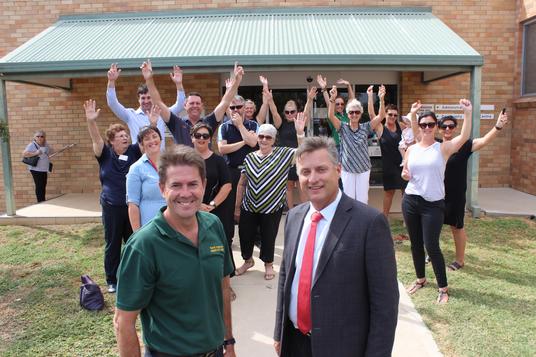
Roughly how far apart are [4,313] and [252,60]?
5.03m

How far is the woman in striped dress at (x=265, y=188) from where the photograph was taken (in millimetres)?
4660

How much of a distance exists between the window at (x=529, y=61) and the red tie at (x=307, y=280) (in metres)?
9.51

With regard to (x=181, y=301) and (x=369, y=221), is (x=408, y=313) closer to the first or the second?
(x=369, y=221)

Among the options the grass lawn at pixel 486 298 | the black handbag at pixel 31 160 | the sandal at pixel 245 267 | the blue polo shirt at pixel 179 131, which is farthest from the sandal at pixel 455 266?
the black handbag at pixel 31 160

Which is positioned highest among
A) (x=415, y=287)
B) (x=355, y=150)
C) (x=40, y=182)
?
(x=355, y=150)

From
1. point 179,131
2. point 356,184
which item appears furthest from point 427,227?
point 179,131

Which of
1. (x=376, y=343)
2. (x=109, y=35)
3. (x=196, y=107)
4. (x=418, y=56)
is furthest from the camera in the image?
(x=109, y=35)

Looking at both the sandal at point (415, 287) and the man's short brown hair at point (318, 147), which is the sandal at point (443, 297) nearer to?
the sandal at point (415, 287)

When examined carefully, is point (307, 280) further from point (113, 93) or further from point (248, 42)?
point (248, 42)

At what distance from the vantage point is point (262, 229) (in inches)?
195

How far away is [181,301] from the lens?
1934 mm

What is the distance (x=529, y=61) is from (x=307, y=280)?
9.96 m

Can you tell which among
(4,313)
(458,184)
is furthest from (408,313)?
(4,313)

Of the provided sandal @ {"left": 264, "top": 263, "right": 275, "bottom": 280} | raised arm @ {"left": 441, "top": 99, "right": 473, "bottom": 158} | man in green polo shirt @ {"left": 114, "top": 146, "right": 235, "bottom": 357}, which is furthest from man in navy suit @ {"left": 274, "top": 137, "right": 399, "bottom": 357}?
sandal @ {"left": 264, "top": 263, "right": 275, "bottom": 280}
